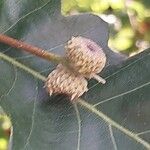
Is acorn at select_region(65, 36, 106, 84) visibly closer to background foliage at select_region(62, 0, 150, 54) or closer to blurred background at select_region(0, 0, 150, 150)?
blurred background at select_region(0, 0, 150, 150)

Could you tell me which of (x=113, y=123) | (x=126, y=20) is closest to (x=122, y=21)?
(x=126, y=20)

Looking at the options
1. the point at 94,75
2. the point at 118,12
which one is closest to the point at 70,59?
the point at 94,75

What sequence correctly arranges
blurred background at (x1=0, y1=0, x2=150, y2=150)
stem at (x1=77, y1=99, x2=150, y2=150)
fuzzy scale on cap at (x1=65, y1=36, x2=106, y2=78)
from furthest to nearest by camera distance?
1. blurred background at (x1=0, y1=0, x2=150, y2=150)
2. stem at (x1=77, y1=99, x2=150, y2=150)
3. fuzzy scale on cap at (x1=65, y1=36, x2=106, y2=78)

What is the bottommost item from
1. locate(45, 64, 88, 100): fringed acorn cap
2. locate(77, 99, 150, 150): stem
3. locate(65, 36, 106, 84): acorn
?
locate(77, 99, 150, 150): stem

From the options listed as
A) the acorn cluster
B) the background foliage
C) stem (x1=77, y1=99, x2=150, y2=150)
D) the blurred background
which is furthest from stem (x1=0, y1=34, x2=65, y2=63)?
the background foliage

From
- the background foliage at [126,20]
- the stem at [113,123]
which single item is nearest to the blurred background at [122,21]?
the background foliage at [126,20]

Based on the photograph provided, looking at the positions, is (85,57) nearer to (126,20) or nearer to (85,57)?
(85,57)

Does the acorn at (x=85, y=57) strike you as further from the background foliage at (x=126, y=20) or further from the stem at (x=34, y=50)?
the background foliage at (x=126, y=20)
